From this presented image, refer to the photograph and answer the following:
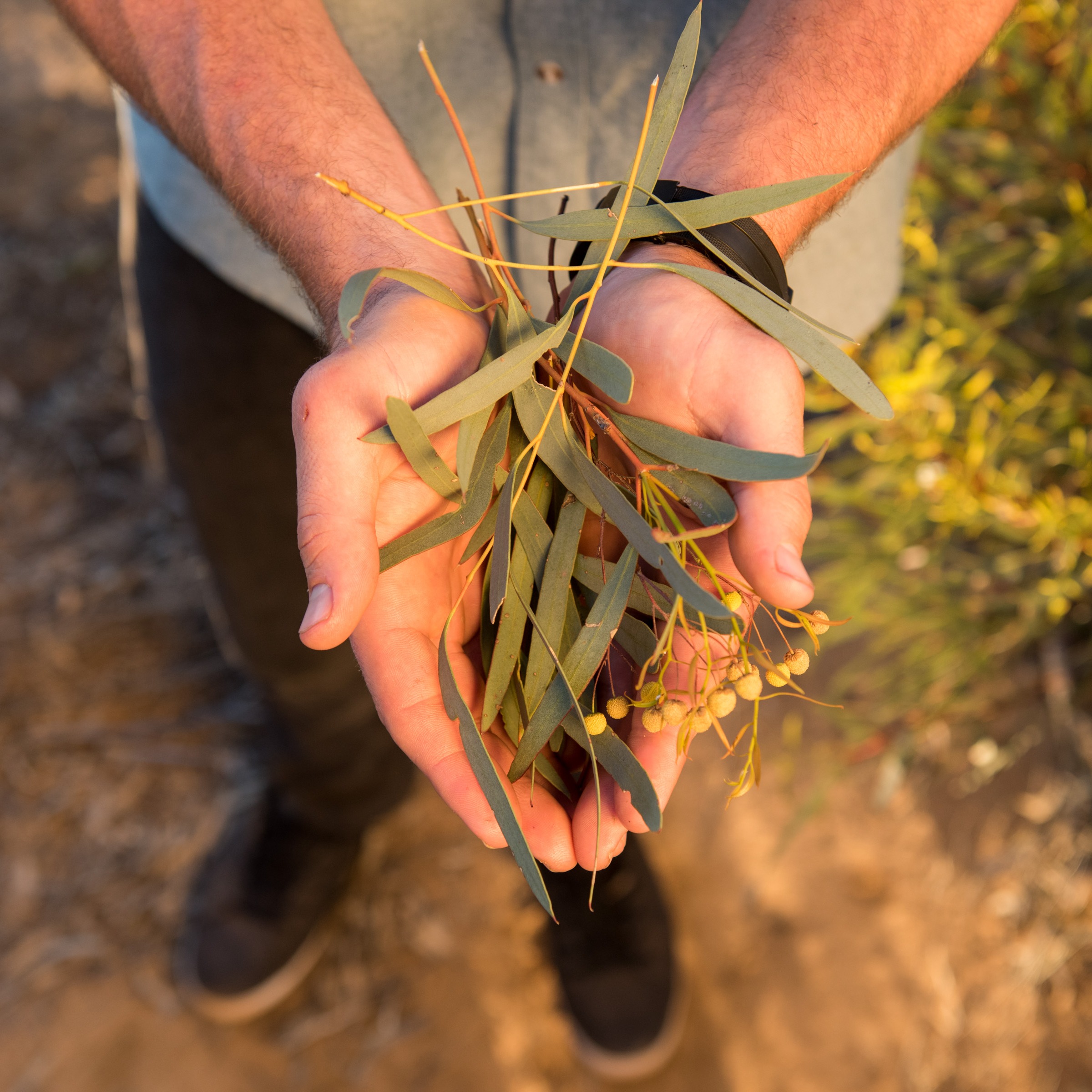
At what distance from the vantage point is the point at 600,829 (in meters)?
0.78

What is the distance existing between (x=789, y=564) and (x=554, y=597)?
0.70ft

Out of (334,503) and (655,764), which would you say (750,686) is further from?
(334,503)

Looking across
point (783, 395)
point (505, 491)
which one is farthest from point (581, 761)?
point (783, 395)

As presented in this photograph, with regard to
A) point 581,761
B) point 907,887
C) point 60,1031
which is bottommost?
point 60,1031

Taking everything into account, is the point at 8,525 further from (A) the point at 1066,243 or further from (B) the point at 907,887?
(A) the point at 1066,243

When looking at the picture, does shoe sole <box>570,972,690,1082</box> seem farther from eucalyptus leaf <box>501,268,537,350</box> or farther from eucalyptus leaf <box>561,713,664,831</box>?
eucalyptus leaf <box>501,268,537,350</box>

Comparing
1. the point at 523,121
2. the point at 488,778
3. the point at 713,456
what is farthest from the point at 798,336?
the point at 523,121

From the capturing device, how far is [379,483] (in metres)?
0.78

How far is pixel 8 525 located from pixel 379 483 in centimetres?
198

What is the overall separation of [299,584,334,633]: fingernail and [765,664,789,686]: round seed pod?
36 cm

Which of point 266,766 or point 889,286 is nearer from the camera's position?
point 889,286

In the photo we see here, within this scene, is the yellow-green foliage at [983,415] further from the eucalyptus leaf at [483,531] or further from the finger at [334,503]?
the finger at [334,503]

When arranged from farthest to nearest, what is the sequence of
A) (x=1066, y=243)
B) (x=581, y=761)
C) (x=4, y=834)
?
(x=4, y=834)
(x=1066, y=243)
(x=581, y=761)

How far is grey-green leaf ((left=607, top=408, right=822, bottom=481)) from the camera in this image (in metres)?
0.66
